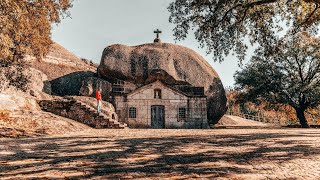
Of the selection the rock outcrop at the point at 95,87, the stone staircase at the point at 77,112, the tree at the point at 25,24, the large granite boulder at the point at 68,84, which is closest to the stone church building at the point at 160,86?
the rock outcrop at the point at 95,87

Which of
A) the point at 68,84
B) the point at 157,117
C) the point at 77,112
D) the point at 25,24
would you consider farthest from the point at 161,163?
the point at 68,84

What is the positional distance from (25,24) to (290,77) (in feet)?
83.4

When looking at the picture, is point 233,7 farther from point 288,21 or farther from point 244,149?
point 244,149

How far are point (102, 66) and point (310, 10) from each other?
20.4 meters

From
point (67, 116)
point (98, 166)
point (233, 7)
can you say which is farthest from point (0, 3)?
point (67, 116)

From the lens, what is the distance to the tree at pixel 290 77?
25.5m

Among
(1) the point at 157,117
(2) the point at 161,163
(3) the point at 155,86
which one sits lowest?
(2) the point at 161,163

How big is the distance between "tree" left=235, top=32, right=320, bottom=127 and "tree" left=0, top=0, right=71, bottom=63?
67.8 feet

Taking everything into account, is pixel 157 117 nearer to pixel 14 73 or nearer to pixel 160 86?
pixel 160 86

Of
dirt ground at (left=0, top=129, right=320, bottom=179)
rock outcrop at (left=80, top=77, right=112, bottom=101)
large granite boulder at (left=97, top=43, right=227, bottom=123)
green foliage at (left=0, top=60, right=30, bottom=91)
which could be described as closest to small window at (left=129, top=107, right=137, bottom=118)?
rock outcrop at (left=80, top=77, right=112, bottom=101)

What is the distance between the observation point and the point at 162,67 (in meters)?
27.2

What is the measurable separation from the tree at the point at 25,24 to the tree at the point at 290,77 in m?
20.7

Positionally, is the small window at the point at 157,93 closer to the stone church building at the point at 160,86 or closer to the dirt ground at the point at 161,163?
the stone church building at the point at 160,86

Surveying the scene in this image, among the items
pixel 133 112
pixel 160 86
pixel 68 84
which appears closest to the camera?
pixel 133 112
